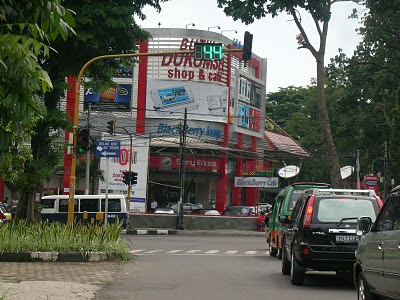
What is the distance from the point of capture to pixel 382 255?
29.1 feet

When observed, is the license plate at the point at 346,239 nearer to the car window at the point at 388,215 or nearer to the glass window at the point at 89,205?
the car window at the point at 388,215

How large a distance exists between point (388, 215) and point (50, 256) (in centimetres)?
1048

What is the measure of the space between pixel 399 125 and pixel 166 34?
65.0ft

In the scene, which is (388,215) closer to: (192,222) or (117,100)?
(192,222)

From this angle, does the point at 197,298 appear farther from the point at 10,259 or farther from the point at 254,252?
the point at 254,252

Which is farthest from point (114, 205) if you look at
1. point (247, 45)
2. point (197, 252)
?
point (247, 45)

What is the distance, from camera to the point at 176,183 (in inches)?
2486

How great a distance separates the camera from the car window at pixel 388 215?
9023 mm

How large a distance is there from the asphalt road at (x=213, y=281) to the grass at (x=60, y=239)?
80 centimetres

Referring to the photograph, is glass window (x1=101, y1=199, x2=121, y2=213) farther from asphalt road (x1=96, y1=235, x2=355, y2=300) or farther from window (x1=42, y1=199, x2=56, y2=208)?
asphalt road (x1=96, y1=235, x2=355, y2=300)

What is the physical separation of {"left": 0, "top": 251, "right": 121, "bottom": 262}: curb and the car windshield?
6.69 m

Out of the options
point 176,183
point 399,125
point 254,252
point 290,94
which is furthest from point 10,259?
point 290,94

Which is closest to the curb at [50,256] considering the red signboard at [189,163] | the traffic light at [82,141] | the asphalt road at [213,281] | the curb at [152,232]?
the asphalt road at [213,281]

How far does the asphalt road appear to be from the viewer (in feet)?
40.6
